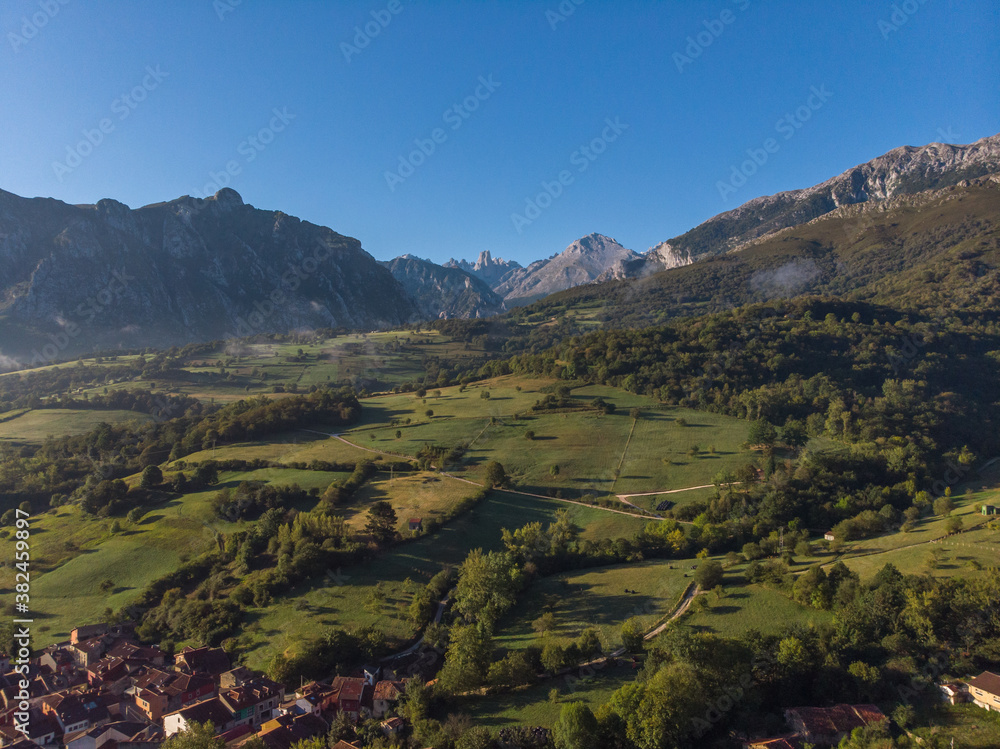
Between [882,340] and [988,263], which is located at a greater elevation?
[988,263]

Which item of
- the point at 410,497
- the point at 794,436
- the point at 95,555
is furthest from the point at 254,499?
the point at 794,436

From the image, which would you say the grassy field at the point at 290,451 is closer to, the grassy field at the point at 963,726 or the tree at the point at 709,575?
the tree at the point at 709,575

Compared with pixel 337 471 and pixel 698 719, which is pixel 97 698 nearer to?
pixel 337 471

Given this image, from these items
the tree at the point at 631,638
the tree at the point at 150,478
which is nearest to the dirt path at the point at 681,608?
the tree at the point at 631,638

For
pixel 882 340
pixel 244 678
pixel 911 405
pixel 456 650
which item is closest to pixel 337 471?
pixel 244 678

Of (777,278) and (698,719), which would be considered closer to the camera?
(698,719)

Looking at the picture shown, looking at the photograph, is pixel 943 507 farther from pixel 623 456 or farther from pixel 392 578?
pixel 392 578
